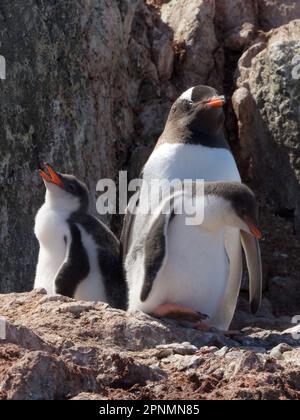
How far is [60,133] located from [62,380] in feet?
16.0

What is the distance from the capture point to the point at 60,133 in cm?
860

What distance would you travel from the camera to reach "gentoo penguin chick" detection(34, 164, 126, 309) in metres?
6.54

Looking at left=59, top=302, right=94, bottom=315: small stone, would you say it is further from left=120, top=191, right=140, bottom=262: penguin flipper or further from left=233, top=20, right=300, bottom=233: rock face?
left=233, top=20, right=300, bottom=233: rock face

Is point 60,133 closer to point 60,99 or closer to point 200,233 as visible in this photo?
point 60,99

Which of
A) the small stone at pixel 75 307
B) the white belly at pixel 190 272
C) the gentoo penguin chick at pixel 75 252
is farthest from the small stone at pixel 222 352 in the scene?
the gentoo penguin chick at pixel 75 252

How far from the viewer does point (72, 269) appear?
6.53 meters

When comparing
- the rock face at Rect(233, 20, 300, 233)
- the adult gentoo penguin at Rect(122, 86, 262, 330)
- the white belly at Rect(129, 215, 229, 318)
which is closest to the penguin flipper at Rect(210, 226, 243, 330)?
the adult gentoo penguin at Rect(122, 86, 262, 330)

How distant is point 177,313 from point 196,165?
3.15 ft

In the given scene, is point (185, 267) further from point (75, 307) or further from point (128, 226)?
point (75, 307)

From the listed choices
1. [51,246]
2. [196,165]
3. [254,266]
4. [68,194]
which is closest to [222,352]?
[254,266]

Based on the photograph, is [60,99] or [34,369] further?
[60,99]

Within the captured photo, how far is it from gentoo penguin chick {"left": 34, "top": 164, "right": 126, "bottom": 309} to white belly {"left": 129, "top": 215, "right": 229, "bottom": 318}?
0.44 meters
